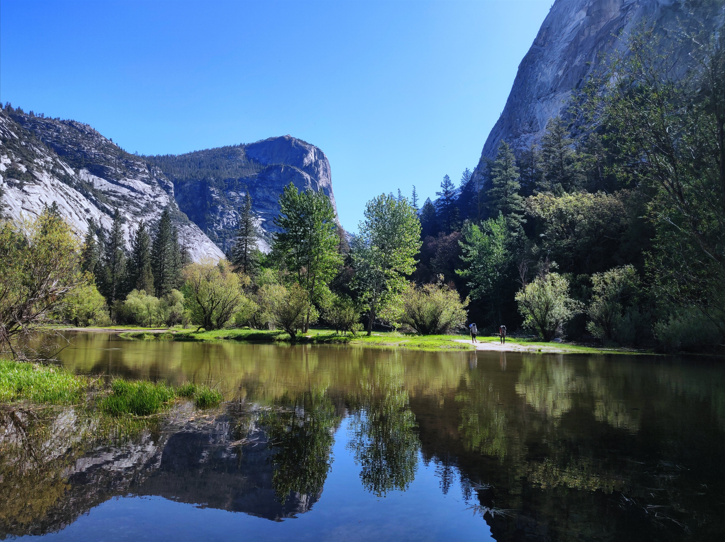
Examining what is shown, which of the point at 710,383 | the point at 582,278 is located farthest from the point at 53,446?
the point at 582,278

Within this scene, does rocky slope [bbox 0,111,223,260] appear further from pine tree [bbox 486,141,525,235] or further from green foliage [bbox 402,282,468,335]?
pine tree [bbox 486,141,525,235]

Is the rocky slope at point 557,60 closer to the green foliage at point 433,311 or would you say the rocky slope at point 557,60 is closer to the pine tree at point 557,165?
the pine tree at point 557,165

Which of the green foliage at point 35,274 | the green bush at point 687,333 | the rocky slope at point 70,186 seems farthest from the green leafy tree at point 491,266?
the rocky slope at point 70,186

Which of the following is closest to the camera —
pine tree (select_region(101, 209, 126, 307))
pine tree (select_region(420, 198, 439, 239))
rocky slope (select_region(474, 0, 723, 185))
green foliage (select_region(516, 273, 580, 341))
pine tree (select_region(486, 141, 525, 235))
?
green foliage (select_region(516, 273, 580, 341))

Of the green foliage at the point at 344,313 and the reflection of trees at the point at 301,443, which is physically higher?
the green foliage at the point at 344,313

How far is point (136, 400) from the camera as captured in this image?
31.7ft

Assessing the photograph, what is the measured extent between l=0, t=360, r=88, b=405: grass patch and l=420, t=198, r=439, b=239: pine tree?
82.4 meters

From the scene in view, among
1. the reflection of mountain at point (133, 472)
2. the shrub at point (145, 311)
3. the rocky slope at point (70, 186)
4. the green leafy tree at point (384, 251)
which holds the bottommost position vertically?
the reflection of mountain at point (133, 472)

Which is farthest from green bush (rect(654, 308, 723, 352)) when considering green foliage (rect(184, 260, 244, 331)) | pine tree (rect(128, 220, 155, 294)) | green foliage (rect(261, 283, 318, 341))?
pine tree (rect(128, 220, 155, 294))

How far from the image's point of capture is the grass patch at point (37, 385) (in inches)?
413

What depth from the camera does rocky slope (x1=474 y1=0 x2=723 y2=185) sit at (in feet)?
284

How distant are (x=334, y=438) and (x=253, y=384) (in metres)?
6.27

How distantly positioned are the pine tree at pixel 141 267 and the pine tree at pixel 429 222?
56517 mm

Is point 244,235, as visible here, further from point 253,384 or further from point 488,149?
point 488,149
